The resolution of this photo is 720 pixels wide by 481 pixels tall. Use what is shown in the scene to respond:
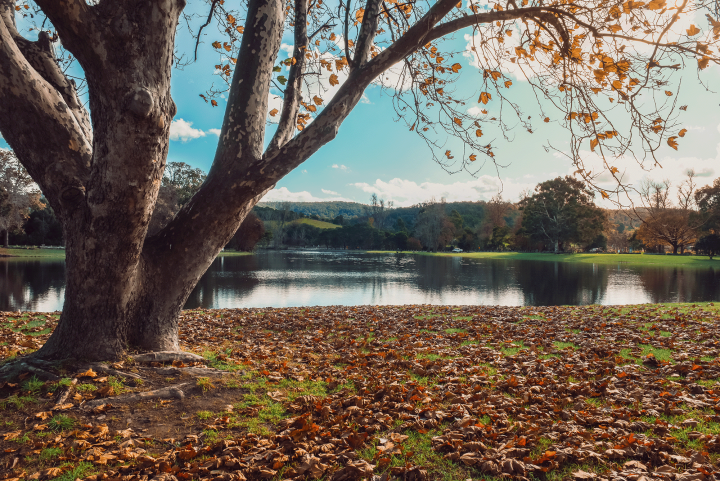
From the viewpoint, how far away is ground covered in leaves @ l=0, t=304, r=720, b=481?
2539mm

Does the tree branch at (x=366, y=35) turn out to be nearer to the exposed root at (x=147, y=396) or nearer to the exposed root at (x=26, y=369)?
the exposed root at (x=147, y=396)

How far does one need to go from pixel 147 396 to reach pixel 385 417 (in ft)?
7.44

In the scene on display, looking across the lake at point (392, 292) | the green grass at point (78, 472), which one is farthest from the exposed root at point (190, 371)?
the lake at point (392, 292)

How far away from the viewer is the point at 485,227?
89312 mm

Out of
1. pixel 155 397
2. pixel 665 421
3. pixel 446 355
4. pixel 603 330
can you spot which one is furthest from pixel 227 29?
pixel 603 330

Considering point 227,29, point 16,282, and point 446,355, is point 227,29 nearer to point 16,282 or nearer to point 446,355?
point 446,355

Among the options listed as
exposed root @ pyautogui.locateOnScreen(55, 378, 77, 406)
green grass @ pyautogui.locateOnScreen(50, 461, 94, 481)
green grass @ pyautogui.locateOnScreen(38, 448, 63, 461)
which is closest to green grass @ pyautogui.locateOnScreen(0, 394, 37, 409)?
exposed root @ pyautogui.locateOnScreen(55, 378, 77, 406)

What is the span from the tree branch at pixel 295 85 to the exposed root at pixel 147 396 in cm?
293

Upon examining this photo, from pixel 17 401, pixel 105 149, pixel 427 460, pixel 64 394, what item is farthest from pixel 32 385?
pixel 427 460

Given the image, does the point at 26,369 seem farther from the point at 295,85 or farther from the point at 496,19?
the point at 496,19

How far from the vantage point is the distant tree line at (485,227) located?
125 feet

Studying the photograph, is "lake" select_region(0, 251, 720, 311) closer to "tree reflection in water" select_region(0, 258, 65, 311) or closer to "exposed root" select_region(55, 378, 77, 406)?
"tree reflection in water" select_region(0, 258, 65, 311)

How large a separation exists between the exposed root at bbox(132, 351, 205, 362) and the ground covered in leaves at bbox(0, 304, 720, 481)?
121mm

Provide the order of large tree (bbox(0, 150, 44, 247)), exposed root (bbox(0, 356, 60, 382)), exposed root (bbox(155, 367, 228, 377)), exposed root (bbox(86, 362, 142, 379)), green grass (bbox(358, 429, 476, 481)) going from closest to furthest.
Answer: green grass (bbox(358, 429, 476, 481))
exposed root (bbox(0, 356, 60, 382))
exposed root (bbox(86, 362, 142, 379))
exposed root (bbox(155, 367, 228, 377))
large tree (bbox(0, 150, 44, 247))
